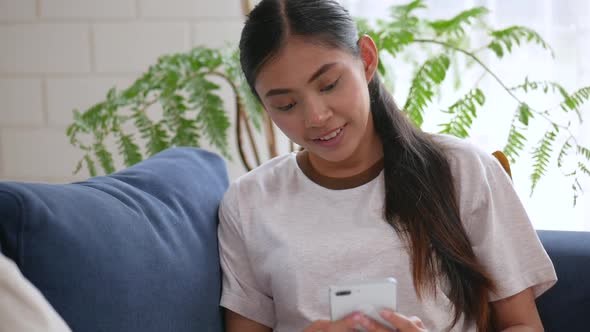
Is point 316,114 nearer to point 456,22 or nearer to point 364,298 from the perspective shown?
point 364,298

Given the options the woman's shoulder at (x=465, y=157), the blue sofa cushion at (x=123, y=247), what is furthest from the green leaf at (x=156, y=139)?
the woman's shoulder at (x=465, y=157)

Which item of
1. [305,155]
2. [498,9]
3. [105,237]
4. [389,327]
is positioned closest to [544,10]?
[498,9]

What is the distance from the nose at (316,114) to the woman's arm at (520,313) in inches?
15.8

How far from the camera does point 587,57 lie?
78.6 inches

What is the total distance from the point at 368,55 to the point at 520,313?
49cm

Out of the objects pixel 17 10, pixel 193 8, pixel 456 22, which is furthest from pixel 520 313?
pixel 17 10

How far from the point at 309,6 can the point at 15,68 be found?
4.85 feet

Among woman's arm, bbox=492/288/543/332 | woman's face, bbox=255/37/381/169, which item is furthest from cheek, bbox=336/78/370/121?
woman's arm, bbox=492/288/543/332

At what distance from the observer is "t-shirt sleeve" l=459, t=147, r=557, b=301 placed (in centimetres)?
112

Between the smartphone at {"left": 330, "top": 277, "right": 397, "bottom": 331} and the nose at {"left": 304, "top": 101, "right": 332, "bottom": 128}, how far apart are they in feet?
0.97

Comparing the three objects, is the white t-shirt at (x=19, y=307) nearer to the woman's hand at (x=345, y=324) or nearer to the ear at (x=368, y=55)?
the woman's hand at (x=345, y=324)

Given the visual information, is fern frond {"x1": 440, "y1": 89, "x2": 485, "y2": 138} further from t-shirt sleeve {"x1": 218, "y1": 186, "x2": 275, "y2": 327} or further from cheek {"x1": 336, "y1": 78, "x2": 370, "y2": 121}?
t-shirt sleeve {"x1": 218, "y1": 186, "x2": 275, "y2": 327}

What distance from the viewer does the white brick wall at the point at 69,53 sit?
225 centimetres

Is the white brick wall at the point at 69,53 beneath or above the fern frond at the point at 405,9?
beneath
